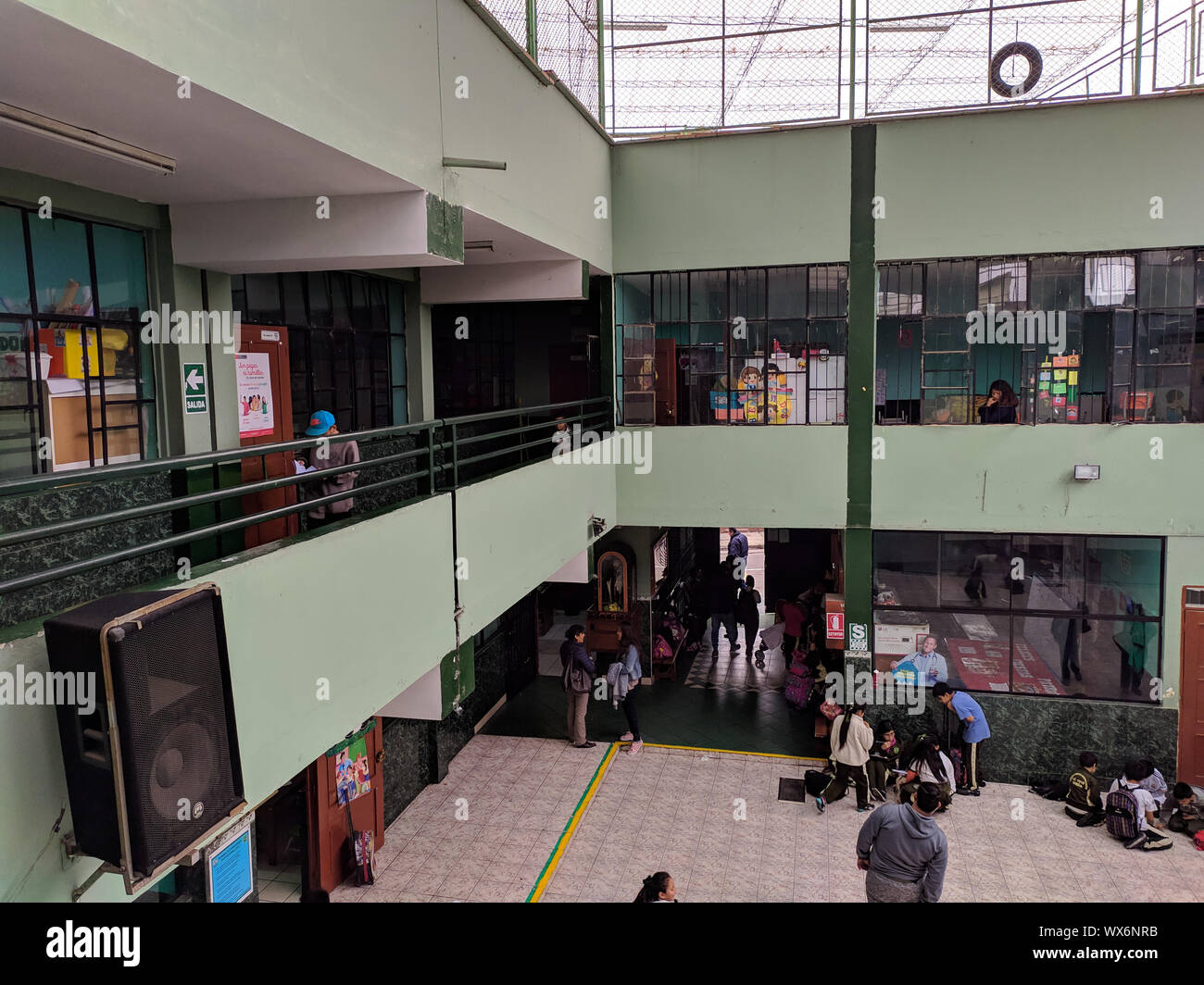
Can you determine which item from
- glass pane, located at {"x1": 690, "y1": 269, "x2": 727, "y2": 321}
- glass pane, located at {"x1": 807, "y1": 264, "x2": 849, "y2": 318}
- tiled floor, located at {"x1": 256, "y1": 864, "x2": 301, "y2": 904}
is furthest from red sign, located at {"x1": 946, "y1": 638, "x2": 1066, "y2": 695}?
tiled floor, located at {"x1": 256, "y1": 864, "x2": 301, "y2": 904}

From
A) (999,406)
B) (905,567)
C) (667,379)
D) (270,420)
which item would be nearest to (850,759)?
(905,567)

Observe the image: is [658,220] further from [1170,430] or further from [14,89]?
[14,89]

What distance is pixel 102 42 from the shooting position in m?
3.58

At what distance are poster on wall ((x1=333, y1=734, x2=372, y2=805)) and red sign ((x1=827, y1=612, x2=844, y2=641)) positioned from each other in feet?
21.8

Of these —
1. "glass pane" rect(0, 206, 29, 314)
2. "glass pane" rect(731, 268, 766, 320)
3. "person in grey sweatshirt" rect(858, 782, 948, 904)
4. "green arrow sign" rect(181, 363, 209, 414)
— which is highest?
"glass pane" rect(731, 268, 766, 320)

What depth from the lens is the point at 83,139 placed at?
443 centimetres

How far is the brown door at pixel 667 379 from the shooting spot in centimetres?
1297

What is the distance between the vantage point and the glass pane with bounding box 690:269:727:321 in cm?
1306

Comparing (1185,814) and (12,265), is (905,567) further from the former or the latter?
(12,265)

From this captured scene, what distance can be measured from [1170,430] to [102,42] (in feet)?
40.2

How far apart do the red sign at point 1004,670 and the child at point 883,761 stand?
5.02ft

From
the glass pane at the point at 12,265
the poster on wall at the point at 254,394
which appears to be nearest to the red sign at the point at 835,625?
the poster on wall at the point at 254,394

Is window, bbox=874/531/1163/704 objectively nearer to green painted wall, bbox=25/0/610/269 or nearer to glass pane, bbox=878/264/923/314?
glass pane, bbox=878/264/923/314

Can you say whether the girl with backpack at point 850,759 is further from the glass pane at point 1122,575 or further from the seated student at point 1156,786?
the glass pane at point 1122,575
